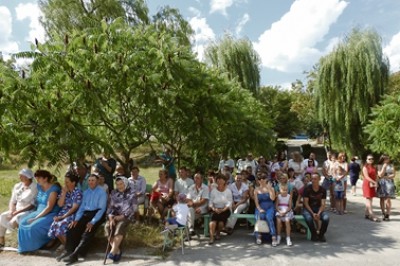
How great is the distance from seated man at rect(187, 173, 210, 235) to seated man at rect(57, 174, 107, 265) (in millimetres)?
1859

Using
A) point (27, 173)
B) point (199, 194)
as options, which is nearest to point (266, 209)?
point (199, 194)

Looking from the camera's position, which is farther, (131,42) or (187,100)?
(187,100)

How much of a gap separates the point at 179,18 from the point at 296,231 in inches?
719

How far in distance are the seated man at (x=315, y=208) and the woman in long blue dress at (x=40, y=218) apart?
206 inches

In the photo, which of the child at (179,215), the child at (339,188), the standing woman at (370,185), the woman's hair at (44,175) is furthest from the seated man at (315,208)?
the woman's hair at (44,175)

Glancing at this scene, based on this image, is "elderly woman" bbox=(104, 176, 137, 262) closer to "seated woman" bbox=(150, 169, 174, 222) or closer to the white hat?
"seated woman" bbox=(150, 169, 174, 222)

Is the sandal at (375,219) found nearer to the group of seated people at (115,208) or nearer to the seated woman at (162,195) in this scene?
the group of seated people at (115,208)

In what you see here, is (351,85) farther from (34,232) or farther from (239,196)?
(34,232)

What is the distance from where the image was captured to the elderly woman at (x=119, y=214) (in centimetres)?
612

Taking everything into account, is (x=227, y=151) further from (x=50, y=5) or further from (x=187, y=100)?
(x=50, y=5)

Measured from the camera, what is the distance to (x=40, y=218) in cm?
663

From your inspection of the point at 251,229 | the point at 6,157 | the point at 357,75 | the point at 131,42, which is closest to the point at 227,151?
the point at 251,229

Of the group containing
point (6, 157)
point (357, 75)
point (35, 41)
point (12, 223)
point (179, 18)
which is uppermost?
point (179, 18)

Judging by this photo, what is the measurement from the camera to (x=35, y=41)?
6539mm
